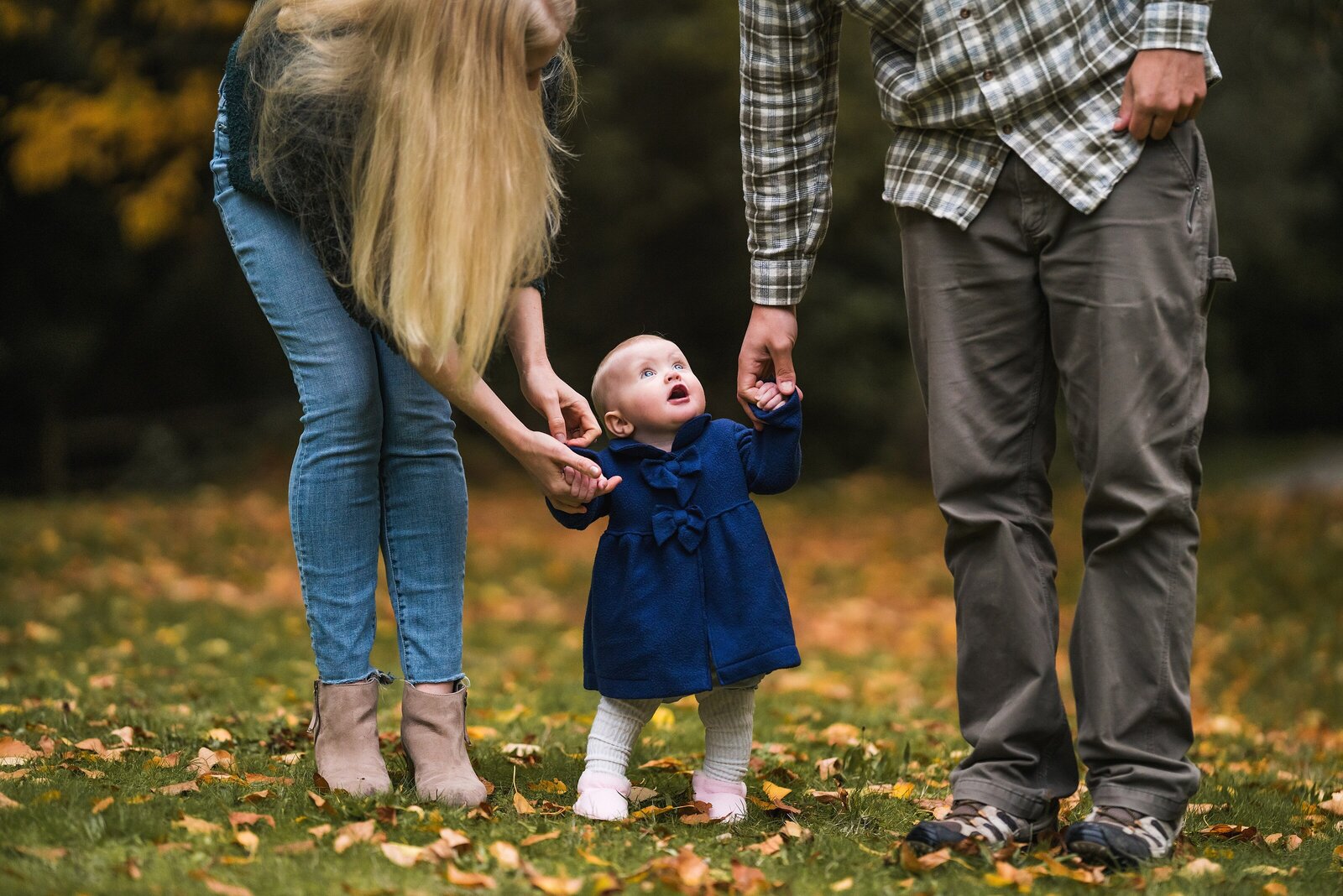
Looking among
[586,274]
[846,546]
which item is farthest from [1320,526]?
[586,274]

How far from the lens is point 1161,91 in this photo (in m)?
2.28

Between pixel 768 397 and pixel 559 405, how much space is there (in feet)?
1.33

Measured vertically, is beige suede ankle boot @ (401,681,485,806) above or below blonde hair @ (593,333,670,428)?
below

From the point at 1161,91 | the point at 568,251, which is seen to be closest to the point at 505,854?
the point at 1161,91

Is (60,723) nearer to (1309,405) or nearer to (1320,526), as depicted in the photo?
(1320,526)

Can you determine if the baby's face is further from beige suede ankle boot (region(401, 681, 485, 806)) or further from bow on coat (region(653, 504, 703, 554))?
beige suede ankle boot (region(401, 681, 485, 806))

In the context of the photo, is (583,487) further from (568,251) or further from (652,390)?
(568,251)

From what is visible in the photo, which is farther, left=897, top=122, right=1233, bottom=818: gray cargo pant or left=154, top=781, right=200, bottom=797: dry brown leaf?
left=154, top=781, right=200, bottom=797: dry brown leaf

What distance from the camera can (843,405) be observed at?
44.7ft

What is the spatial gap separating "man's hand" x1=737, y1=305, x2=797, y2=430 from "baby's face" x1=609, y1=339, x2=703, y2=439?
0.10 metres

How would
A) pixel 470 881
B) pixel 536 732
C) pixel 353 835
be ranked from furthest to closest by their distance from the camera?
pixel 536 732
pixel 353 835
pixel 470 881

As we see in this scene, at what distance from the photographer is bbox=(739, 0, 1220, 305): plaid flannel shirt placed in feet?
7.72

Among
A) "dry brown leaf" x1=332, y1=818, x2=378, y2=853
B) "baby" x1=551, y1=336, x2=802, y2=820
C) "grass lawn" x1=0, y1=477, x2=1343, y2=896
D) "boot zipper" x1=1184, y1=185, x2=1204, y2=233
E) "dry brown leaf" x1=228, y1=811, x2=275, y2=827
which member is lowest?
"grass lawn" x1=0, y1=477, x2=1343, y2=896

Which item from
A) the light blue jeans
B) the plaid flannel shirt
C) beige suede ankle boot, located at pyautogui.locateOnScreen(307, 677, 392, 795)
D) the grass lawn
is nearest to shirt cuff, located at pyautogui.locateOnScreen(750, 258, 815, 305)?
the plaid flannel shirt
